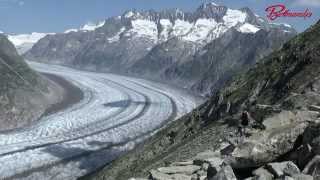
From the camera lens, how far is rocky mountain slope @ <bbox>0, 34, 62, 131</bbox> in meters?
109

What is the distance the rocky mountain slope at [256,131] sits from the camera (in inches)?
763

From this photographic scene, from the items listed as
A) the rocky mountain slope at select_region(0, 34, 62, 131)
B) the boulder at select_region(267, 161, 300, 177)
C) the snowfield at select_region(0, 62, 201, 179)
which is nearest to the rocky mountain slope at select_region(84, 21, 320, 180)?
the boulder at select_region(267, 161, 300, 177)

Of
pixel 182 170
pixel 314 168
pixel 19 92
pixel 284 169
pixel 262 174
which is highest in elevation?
pixel 314 168

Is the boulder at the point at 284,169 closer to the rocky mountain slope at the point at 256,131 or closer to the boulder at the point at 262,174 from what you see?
the rocky mountain slope at the point at 256,131

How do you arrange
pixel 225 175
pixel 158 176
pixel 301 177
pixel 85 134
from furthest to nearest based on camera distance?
pixel 85 134 → pixel 158 176 → pixel 225 175 → pixel 301 177

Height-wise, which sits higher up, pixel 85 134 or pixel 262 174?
pixel 262 174

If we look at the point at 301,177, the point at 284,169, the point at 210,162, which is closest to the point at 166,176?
the point at 210,162

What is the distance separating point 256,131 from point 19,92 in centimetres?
10846

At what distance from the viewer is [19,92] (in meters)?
124

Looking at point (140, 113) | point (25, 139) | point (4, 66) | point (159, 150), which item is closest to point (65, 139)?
point (25, 139)

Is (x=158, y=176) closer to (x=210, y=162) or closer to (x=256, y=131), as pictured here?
(x=210, y=162)

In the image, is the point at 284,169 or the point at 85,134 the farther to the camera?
the point at 85,134

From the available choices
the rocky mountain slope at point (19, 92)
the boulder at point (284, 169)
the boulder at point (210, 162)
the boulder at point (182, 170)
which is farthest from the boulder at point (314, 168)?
the rocky mountain slope at point (19, 92)

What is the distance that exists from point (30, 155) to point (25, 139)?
10.8 metres
